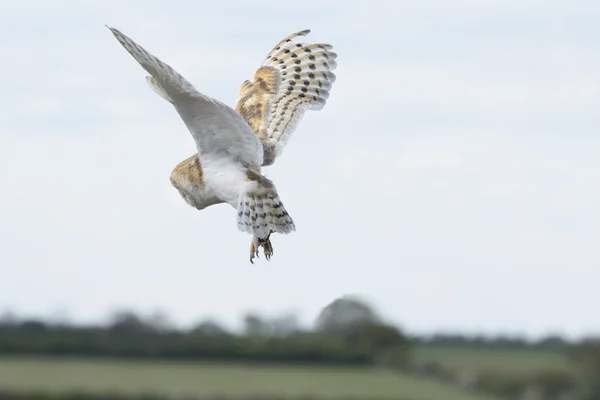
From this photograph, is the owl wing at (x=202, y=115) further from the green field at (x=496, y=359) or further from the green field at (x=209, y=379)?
the green field at (x=209, y=379)

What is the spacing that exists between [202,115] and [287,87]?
2193 mm

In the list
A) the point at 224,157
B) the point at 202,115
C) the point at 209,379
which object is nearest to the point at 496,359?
the point at 209,379

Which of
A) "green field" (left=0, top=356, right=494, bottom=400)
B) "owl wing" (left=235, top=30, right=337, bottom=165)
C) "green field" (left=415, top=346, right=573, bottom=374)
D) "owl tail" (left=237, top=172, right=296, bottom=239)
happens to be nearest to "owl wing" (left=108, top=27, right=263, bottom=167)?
"owl tail" (left=237, top=172, right=296, bottom=239)

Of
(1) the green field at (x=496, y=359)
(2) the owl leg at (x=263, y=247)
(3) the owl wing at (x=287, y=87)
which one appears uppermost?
(1) the green field at (x=496, y=359)

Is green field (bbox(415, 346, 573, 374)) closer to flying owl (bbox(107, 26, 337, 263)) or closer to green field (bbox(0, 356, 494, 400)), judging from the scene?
green field (bbox(0, 356, 494, 400))

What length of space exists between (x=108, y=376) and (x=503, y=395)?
678 inches

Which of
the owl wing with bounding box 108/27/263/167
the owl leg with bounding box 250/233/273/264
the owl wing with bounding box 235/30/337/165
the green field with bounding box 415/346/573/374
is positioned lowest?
the owl leg with bounding box 250/233/273/264

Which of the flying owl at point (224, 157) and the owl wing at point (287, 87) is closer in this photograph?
the flying owl at point (224, 157)

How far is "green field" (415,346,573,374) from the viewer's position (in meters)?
52.9

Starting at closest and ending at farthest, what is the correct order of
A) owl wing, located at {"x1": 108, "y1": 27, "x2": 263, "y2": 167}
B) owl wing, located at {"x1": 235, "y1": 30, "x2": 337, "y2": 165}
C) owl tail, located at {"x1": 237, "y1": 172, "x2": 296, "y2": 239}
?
owl wing, located at {"x1": 108, "y1": 27, "x2": 263, "y2": 167} < owl tail, located at {"x1": 237, "y1": 172, "x2": 296, "y2": 239} < owl wing, located at {"x1": 235, "y1": 30, "x2": 337, "y2": 165}

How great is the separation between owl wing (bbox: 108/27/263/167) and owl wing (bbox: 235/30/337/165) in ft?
3.75

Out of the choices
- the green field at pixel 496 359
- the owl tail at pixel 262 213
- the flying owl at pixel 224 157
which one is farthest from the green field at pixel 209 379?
the owl tail at pixel 262 213

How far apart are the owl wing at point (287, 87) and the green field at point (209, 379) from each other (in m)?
54.8

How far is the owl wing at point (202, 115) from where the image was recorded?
39.4 ft
